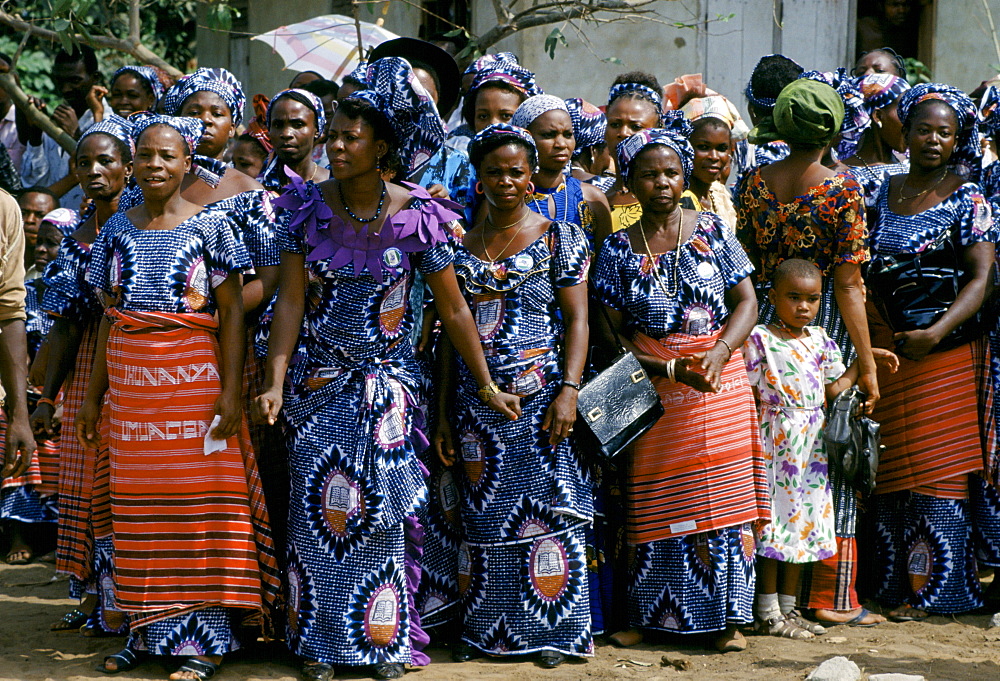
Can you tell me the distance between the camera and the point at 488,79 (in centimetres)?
571

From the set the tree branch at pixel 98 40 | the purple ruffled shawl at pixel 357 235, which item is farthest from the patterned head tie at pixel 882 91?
the tree branch at pixel 98 40

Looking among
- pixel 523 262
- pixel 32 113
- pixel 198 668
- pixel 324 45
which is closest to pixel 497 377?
pixel 523 262

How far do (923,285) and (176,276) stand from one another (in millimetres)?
3307

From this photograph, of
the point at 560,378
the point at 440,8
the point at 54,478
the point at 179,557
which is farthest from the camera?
the point at 440,8

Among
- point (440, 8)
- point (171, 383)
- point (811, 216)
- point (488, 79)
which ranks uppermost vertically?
point (440, 8)

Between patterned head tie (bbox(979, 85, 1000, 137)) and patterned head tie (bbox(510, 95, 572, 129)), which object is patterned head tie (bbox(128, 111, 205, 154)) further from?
patterned head tie (bbox(979, 85, 1000, 137))

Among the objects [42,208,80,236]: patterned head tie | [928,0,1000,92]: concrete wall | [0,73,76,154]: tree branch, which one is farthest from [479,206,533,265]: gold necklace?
[928,0,1000,92]: concrete wall

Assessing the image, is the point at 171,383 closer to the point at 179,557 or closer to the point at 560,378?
the point at 179,557

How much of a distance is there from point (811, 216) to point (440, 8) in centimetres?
630

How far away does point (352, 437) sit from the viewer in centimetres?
452

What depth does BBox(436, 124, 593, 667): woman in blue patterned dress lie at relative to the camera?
15.6 ft

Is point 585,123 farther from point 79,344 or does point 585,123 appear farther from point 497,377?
point 79,344

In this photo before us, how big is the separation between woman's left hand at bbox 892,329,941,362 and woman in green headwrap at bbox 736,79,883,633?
0.22 m

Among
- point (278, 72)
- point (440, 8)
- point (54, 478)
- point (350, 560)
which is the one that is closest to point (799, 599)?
point (350, 560)
